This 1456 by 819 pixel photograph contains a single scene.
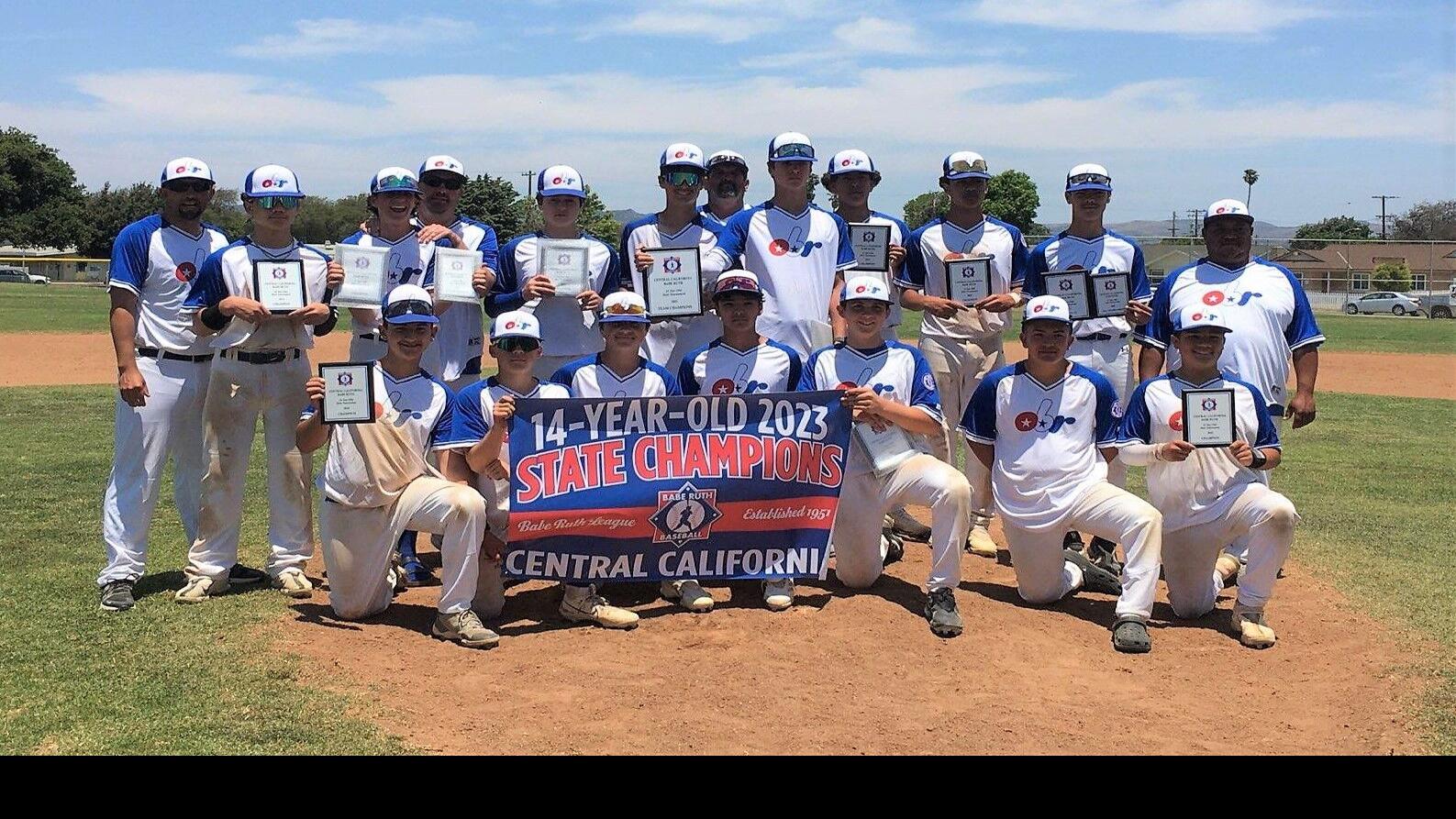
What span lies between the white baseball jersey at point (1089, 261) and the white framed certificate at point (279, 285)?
464cm

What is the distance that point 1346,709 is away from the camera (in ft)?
19.9

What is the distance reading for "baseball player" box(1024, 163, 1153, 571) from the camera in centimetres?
878

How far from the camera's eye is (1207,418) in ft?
23.0

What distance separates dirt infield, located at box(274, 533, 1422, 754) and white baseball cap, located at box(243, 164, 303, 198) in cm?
237

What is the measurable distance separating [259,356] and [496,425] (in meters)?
1.61

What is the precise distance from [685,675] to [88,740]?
2.58m

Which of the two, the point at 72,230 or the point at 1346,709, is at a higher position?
the point at 72,230

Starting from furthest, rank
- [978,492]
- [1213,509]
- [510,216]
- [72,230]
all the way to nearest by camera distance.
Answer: [72,230] → [510,216] → [978,492] → [1213,509]

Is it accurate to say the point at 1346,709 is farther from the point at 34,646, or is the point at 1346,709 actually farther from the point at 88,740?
the point at 34,646

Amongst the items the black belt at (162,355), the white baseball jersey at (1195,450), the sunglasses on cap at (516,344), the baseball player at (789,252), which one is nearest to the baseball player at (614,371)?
the sunglasses on cap at (516,344)

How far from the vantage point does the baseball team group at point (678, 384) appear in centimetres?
718

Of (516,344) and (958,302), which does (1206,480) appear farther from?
(516,344)

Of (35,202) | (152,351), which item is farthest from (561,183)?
(35,202)

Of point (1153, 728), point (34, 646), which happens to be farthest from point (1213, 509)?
point (34, 646)
